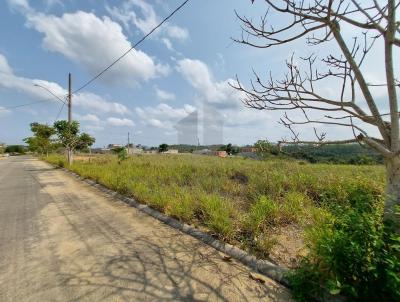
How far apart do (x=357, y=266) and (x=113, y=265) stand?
8.67ft

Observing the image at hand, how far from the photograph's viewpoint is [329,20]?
2.81 metres

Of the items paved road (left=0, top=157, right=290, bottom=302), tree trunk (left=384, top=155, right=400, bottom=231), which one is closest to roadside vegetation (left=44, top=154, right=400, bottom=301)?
tree trunk (left=384, top=155, right=400, bottom=231)

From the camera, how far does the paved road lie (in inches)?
104

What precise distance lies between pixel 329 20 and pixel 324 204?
353 centimetres

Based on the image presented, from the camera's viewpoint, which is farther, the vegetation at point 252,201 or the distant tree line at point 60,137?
the distant tree line at point 60,137

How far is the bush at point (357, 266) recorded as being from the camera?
207cm

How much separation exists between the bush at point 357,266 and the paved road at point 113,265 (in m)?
0.33

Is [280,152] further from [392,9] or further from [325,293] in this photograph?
[392,9]

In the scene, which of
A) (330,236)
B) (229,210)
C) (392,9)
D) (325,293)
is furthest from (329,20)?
(229,210)

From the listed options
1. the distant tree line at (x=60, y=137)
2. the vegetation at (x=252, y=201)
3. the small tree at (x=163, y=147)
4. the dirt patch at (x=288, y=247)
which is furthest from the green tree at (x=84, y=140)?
the small tree at (x=163, y=147)

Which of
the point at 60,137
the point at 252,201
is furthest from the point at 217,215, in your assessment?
the point at 60,137

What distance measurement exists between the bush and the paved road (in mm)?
328

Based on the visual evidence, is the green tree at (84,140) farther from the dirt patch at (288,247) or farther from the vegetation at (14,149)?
the vegetation at (14,149)

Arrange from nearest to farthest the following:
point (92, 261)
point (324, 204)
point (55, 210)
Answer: point (92, 261) < point (324, 204) < point (55, 210)
